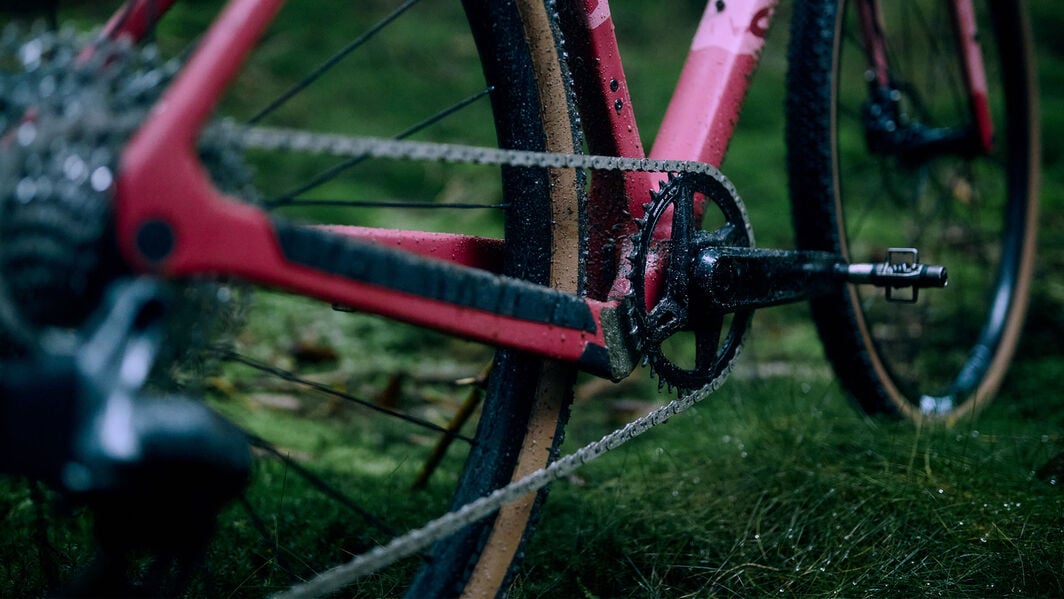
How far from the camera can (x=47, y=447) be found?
0.56m

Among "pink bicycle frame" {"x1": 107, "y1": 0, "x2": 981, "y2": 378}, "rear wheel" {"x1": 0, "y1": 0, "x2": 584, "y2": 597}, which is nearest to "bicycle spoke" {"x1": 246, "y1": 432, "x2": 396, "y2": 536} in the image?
"rear wheel" {"x1": 0, "y1": 0, "x2": 584, "y2": 597}

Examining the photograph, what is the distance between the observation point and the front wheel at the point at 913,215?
1306 mm

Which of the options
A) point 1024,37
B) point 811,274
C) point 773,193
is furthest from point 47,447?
point 773,193

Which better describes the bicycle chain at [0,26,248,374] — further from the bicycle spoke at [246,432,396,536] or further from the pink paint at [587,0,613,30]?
the pink paint at [587,0,613,30]

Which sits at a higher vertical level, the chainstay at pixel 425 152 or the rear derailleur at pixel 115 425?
the chainstay at pixel 425 152

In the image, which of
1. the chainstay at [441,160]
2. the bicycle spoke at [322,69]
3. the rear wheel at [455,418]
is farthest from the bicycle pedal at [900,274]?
the bicycle spoke at [322,69]

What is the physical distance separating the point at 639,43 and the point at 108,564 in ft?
15.2

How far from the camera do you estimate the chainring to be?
38.4 inches

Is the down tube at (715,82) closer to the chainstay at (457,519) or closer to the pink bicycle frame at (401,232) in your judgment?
the pink bicycle frame at (401,232)

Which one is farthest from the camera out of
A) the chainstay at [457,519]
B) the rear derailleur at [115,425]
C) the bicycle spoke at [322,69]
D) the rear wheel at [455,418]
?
the rear wheel at [455,418]

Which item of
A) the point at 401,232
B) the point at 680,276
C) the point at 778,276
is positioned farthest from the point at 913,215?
the point at 401,232

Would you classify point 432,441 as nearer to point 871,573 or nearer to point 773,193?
point 871,573

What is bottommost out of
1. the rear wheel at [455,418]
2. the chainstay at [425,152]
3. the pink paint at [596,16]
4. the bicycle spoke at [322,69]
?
the rear wheel at [455,418]

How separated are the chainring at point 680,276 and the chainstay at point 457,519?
0.05 metres
